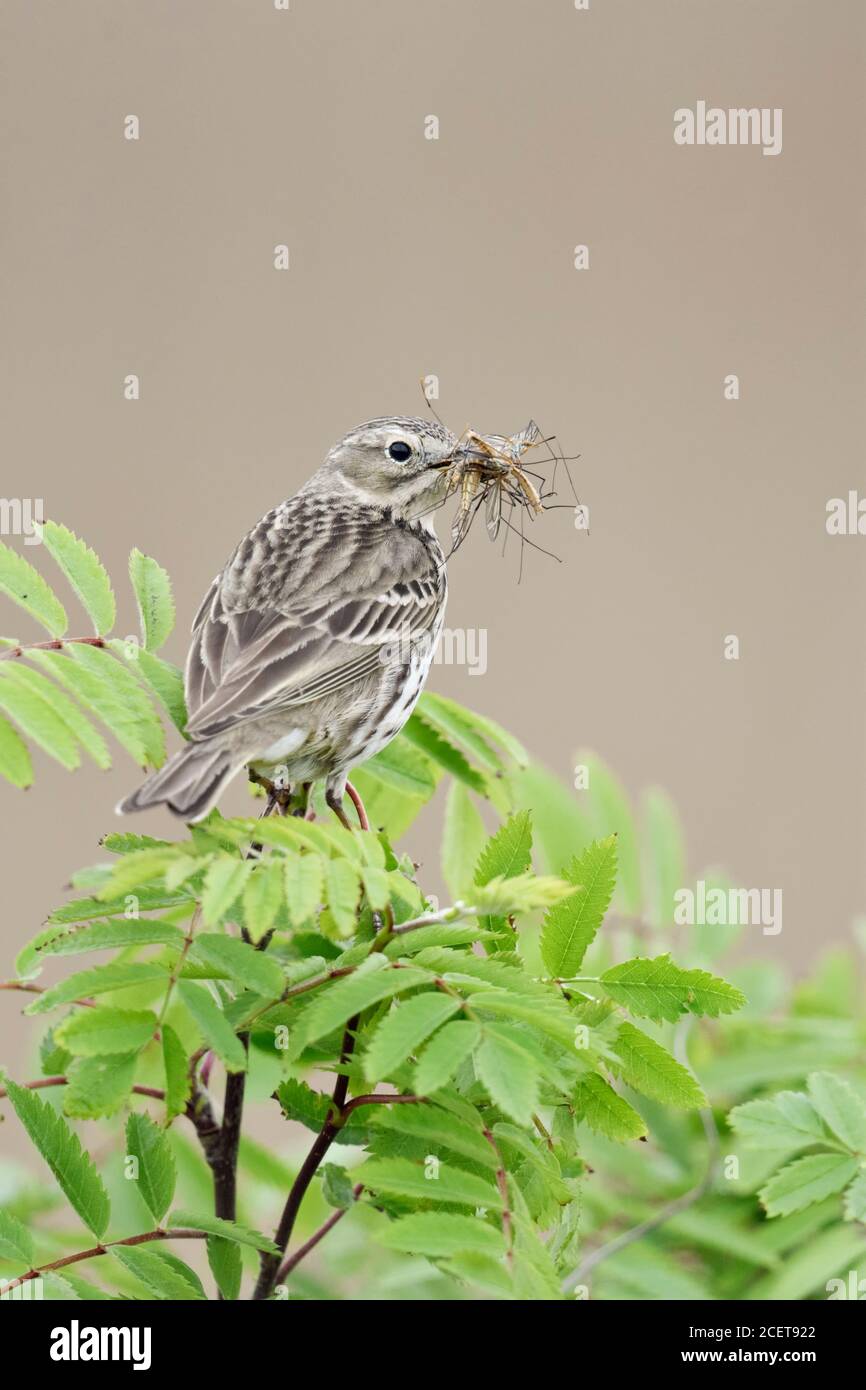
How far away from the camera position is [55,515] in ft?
25.9

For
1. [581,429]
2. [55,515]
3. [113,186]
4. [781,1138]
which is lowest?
[781,1138]

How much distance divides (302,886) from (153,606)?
885mm

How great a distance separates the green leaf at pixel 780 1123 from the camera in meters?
2.56

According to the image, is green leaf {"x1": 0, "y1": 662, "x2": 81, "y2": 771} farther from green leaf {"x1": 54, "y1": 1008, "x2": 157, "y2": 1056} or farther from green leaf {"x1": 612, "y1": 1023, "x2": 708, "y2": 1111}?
green leaf {"x1": 612, "y1": 1023, "x2": 708, "y2": 1111}

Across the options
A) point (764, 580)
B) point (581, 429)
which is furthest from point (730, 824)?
point (581, 429)

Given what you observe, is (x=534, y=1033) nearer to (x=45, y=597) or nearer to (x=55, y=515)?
(x=45, y=597)

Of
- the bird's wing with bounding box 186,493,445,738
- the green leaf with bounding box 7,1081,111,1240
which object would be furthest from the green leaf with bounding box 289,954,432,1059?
the bird's wing with bounding box 186,493,445,738

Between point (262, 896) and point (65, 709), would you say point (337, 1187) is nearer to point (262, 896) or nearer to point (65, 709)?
point (262, 896)

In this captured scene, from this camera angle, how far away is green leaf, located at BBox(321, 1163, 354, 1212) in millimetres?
2434

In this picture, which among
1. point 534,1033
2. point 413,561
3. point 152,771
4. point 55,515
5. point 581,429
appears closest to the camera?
point 534,1033

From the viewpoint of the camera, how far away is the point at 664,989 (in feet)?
7.78

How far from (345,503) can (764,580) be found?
5.46m

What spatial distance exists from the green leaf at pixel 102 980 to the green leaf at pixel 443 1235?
531mm

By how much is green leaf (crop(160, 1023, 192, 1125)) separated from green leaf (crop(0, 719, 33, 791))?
1.51ft
